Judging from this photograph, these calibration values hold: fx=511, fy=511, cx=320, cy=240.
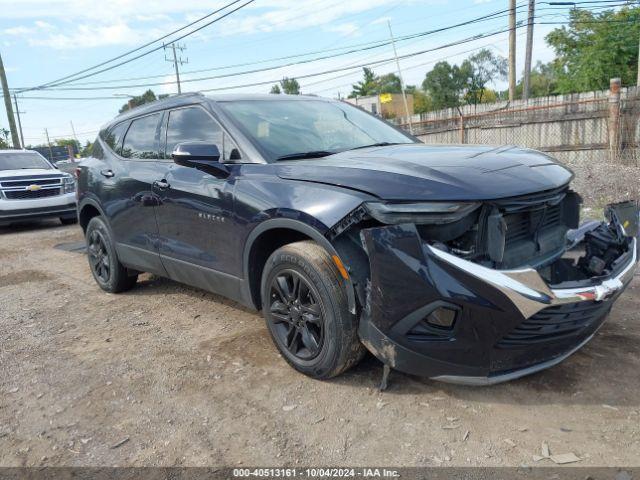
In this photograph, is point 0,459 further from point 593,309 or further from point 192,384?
point 593,309

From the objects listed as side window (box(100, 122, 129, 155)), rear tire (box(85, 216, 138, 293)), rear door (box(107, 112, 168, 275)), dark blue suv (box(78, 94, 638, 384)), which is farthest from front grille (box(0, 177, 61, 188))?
dark blue suv (box(78, 94, 638, 384))

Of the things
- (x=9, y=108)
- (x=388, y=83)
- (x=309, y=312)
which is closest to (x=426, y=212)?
(x=309, y=312)

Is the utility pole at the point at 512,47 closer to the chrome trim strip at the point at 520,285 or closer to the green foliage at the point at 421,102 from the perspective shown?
the chrome trim strip at the point at 520,285

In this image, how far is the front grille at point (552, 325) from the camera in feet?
7.98

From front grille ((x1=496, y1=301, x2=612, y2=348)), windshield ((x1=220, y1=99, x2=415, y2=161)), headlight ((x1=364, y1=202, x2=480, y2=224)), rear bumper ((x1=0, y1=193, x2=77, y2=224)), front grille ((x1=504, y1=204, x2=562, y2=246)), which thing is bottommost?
rear bumper ((x1=0, y1=193, x2=77, y2=224))

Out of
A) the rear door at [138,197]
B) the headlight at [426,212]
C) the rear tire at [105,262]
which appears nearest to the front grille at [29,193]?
the rear tire at [105,262]

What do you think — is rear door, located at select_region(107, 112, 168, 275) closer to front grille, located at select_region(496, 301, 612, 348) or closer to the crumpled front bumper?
the crumpled front bumper

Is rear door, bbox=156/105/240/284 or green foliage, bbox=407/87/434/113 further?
green foliage, bbox=407/87/434/113

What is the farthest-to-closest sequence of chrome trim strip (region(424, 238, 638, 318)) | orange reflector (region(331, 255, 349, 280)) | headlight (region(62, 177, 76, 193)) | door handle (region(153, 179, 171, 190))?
headlight (region(62, 177, 76, 193)) → door handle (region(153, 179, 171, 190)) → orange reflector (region(331, 255, 349, 280)) → chrome trim strip (region(424, 238, 638, 318))

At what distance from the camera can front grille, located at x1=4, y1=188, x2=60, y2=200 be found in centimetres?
1020

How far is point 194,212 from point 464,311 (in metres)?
2.11

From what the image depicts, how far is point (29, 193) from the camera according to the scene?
10.4 metres

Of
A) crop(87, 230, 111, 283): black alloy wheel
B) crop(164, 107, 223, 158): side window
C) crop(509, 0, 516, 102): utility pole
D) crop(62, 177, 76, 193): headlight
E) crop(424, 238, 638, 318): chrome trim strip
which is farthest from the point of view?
crop(509, 0, 516, 102): utility pole

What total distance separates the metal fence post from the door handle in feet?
31.1
